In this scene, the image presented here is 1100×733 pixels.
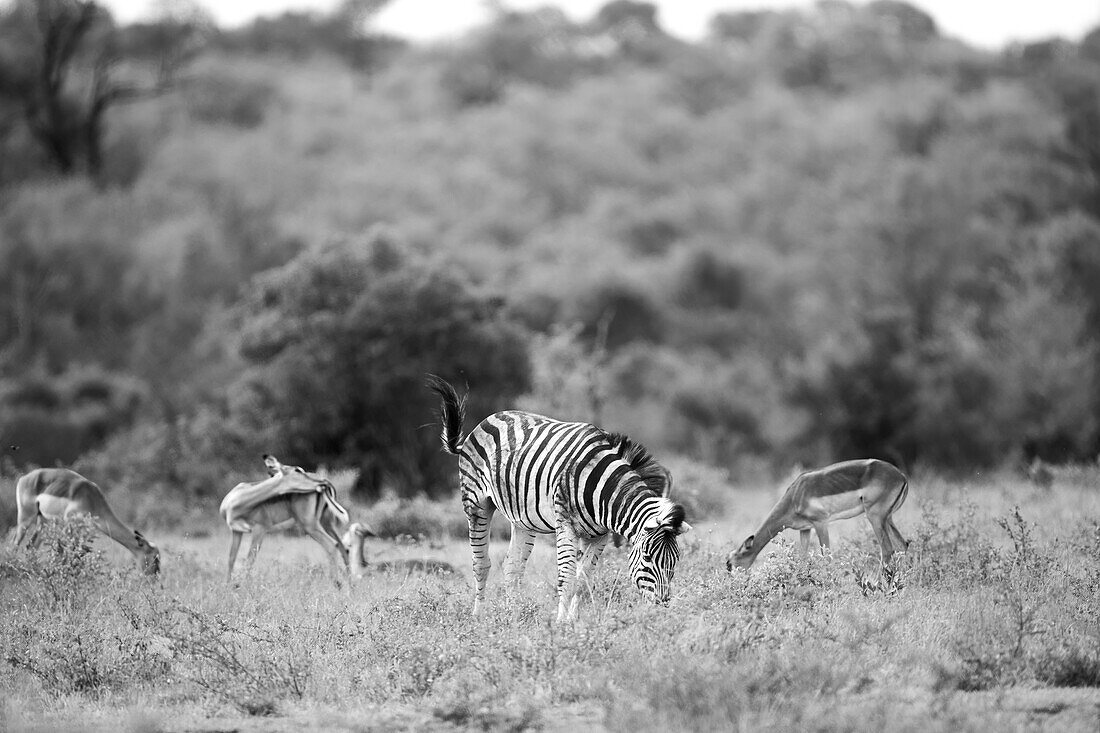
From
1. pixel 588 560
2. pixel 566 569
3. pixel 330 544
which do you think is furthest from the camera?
pixel 330 544

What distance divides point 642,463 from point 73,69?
217 ft

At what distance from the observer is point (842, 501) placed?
12.5m

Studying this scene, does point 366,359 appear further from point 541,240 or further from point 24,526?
point 541,240

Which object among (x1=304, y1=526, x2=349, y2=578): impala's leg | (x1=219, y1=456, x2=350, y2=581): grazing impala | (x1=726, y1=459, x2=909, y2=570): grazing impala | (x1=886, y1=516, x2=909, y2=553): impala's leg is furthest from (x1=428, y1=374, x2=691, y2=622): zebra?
(x1=886, y1=516, x2=909, y2=553): impala's leg

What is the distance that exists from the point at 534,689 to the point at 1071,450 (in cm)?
2625

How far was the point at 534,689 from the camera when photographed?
869cm

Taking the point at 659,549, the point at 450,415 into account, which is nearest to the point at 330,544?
the point at 450,415

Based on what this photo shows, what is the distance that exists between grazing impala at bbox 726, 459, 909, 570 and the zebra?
2.37 meters

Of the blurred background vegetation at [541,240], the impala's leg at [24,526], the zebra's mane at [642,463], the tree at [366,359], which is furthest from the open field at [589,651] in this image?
the tree at [366,359]

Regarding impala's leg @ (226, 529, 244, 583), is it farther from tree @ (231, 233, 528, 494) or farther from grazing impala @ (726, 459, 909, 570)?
tree @ (231, 233, 528, 494)

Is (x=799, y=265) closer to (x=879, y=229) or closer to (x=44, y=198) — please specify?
(x=879, y=229)

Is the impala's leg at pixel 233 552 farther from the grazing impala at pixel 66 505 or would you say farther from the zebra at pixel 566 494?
the zebra at pixel 566 494

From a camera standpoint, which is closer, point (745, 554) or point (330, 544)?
point (745, 554)

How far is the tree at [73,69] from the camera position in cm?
6188
